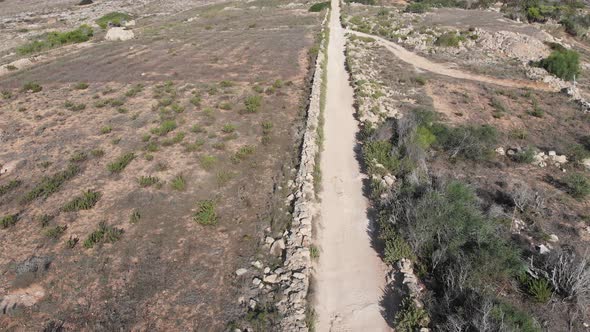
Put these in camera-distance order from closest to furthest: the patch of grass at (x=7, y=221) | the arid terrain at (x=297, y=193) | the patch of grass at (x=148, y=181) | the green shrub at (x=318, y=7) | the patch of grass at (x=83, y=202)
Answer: the arid terrain at (x=297, y=193)
the patch of grass at (x=7, y=221)
the patch of grass at (x=83, y=202)
the patch of grass at (x=148, y=181)
the green shrub at (x=318, y=7)

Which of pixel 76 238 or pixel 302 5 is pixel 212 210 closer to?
pixel 76 238

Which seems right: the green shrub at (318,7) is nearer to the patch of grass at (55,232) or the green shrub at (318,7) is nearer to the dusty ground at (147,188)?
the dusty ground at (147,188)

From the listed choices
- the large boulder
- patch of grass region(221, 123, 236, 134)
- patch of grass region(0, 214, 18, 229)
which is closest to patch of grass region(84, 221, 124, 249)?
patch of grass region(0, 214, 18, 229)

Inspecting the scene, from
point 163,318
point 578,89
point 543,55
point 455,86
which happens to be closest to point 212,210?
point 163,318

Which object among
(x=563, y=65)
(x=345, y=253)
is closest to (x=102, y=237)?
(x=345, y=253)

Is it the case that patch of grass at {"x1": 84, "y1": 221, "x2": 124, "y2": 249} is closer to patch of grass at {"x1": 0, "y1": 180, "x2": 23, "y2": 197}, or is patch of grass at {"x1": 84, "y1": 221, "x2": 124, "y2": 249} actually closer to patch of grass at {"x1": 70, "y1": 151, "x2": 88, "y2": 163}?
patch of grass at {"x1": 0, "y1": 180, "x2": 23, "y2": 197}

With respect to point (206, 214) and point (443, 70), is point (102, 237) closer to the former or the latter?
point (206, 214)

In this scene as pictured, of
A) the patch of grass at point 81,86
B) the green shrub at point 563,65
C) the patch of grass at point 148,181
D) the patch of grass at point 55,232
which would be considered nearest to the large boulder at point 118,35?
the patch of grass at point 81,86
